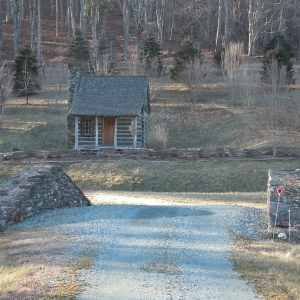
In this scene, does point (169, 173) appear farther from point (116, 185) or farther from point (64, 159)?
point (64, 159)

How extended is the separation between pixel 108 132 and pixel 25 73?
1670cm

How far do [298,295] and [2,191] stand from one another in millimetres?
8255

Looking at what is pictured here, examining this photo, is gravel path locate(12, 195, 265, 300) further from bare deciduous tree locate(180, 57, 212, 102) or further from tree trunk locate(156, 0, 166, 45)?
tree trunk locate(156, 0, 166, 45)

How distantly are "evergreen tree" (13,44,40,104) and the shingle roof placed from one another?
45.5ft

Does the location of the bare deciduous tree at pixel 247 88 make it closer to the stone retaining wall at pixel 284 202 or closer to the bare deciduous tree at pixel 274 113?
the bare deciduous tree at pixel 274 113

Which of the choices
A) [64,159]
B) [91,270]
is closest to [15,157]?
[64,159]

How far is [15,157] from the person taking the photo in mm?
28875

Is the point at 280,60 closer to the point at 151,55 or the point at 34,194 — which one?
the point at 151,55

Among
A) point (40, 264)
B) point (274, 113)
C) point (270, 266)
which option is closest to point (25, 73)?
point (274, 113)

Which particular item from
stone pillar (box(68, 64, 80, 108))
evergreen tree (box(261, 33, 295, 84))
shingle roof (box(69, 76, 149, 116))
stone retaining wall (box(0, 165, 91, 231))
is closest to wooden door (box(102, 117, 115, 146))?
shingle roof (box(69, 76, 149, 116))

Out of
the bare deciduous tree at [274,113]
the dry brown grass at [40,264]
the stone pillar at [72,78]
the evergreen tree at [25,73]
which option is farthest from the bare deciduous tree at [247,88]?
the dry brown grass at [40,264]

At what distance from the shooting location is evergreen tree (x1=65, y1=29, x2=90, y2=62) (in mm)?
48625

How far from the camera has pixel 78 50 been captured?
48.6 m

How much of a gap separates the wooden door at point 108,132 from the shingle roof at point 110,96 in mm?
1308
